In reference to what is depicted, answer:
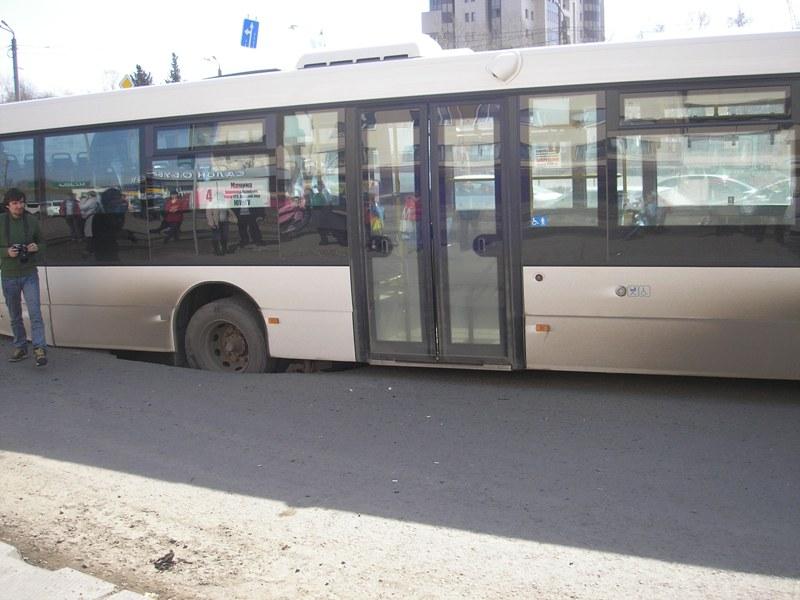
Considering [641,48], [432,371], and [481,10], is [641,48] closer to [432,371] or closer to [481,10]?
[432,371]

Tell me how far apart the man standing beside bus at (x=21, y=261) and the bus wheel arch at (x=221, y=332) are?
58.8 inches

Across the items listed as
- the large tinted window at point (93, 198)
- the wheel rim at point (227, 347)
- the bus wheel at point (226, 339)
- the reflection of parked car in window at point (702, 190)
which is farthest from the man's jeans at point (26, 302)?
the reflection of parked car in window at point (702, 190)

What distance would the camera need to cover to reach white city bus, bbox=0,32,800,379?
22.4ft

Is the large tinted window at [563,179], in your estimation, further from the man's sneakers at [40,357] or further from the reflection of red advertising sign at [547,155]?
the man's sneakers at [40,357]

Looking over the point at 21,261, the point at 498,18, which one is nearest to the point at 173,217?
the point at 21,261

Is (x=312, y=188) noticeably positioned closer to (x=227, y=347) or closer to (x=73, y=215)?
(x=227, y=347)

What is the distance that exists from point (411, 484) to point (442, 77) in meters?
3.68

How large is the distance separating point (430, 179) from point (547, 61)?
4.58 ft

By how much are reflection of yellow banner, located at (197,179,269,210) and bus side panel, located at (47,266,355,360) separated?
0.62 metres

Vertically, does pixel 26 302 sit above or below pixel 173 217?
below

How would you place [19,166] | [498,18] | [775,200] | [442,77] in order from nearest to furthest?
1. [775,200]
2. [442,77]
3. [19,166]
4. [498,18]

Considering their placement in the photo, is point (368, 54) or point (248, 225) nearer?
point (368, 54)

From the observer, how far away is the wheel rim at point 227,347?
29.0 ft

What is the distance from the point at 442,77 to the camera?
755cm
